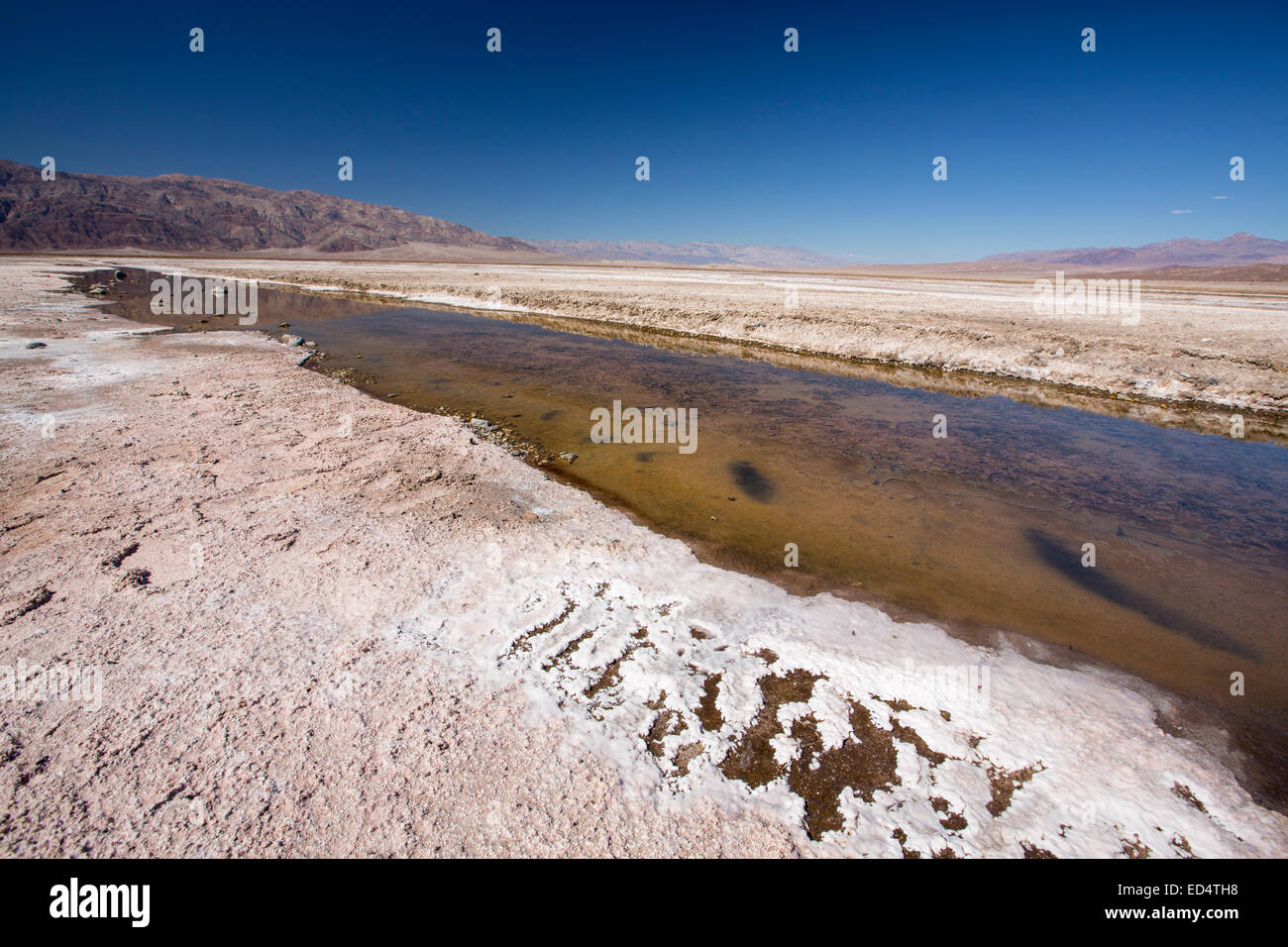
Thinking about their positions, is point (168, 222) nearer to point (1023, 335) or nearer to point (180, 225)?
point (180, 225)

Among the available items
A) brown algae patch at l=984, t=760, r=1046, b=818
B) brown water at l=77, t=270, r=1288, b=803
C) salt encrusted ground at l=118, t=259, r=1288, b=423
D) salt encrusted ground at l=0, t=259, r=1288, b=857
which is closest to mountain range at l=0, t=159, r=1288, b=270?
salt encrusted ground at l=118, t=259, r=1288, b=423
